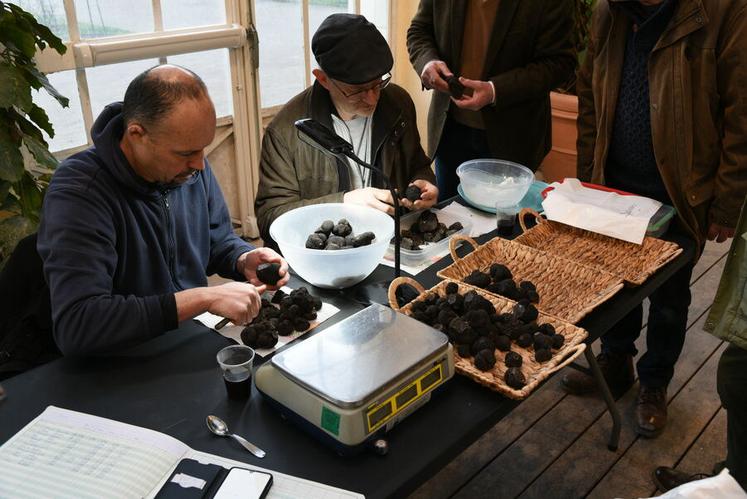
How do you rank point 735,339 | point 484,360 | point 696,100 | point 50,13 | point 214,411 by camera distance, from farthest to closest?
point 50,13 → point 696,100 → point 735,339 → point 484,360 → point 214,411

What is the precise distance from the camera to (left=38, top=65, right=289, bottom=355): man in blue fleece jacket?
139 cm

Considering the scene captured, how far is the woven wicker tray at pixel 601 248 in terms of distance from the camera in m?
1.90

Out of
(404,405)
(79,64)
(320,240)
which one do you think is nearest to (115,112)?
(320,240)

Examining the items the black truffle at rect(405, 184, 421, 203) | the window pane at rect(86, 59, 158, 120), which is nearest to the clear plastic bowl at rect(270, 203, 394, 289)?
the black truffle at rect(405, 184, 421, 203)

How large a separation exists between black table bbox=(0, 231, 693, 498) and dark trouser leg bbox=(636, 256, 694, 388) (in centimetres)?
124

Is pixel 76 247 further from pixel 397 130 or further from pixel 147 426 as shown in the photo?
pixel 397 130

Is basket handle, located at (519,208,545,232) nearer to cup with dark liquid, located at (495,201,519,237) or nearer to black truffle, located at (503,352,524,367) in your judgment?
cup with dark liquid, located at (495,201,519,237)

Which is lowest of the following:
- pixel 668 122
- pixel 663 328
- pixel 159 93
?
pixel 663 328

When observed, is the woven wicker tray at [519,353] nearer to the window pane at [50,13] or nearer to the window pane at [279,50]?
the window pane at [50,13]

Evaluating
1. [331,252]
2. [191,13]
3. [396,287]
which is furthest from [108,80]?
[396,287]

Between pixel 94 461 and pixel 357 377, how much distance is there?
1.60ft

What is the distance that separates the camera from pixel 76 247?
1419 millimetres

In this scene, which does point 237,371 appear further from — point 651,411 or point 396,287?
point 651,411

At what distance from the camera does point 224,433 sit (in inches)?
47.4
